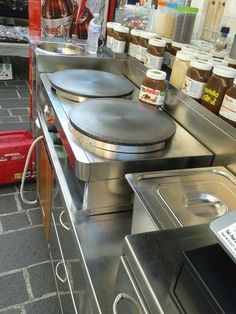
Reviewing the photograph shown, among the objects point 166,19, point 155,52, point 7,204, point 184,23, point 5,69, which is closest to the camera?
point 155,52

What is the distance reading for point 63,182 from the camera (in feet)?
3.19

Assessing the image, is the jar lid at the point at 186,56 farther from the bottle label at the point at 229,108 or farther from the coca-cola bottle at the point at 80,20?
the coca-cola bottle at the point at 80,20

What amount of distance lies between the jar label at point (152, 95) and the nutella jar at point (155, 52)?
22cm

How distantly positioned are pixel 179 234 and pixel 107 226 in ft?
1.17

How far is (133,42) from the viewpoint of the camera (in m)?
1.43

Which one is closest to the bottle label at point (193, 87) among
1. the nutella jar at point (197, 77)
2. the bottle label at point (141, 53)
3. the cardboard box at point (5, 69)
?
the nutella jar at point (197, 77)

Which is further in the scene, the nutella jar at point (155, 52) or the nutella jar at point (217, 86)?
the nutella jar at point (155, 52)

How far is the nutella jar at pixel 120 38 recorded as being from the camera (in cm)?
147

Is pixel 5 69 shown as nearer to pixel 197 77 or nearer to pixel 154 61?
pixel 154 61

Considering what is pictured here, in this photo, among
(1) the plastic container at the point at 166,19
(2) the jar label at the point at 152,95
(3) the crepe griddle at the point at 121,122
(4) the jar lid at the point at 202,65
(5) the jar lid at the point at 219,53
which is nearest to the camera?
(3) the crepe griddle at the point at 121,122

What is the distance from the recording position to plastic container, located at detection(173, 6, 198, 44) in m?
1.28

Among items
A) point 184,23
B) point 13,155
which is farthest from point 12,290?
point 184,23

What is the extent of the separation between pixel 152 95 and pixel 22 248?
1.08 m

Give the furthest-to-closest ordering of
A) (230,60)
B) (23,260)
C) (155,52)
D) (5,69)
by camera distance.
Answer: (5,69) < (23,260) < (155,52) < (230,60)
